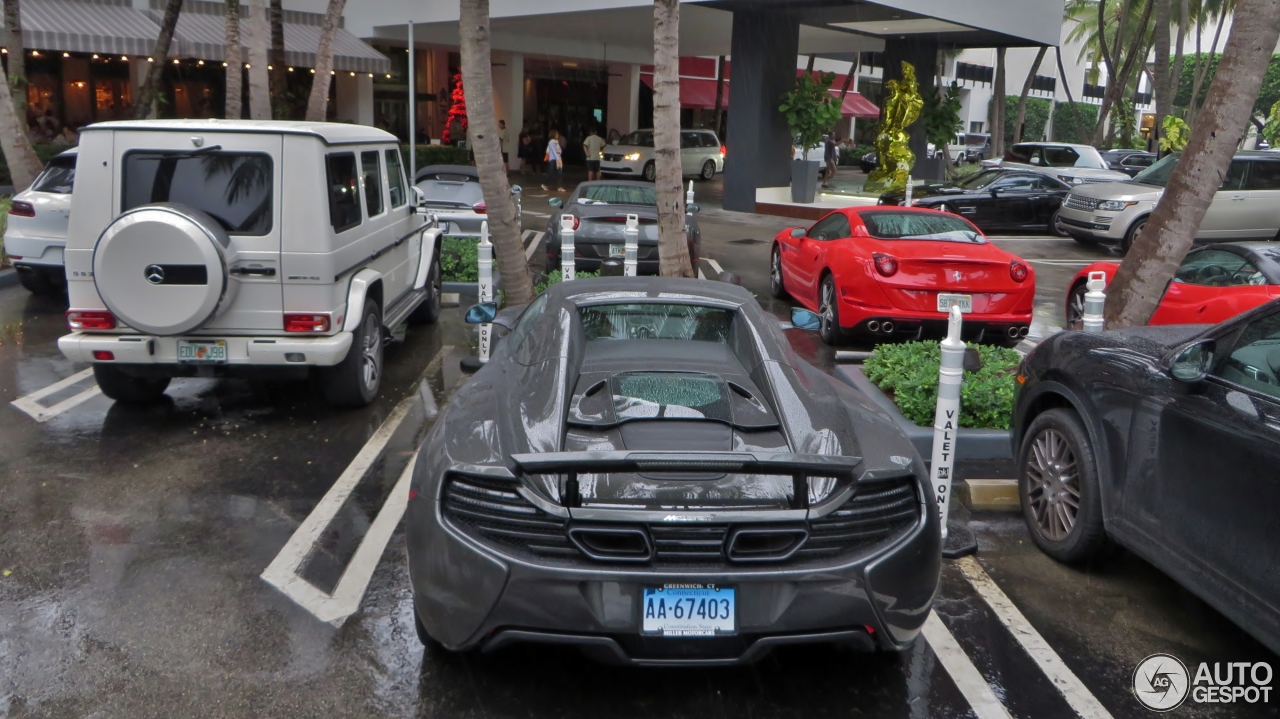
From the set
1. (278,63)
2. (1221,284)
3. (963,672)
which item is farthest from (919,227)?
(278,63)

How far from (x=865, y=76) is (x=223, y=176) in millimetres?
54377

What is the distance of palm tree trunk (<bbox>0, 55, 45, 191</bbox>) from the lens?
14094mm

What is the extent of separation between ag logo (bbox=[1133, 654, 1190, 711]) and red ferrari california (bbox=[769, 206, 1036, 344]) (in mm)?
5395

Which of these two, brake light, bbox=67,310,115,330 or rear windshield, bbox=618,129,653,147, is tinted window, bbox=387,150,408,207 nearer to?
brake light, bbox=67,310,115,330

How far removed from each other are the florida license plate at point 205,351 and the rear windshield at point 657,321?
3.17 meters

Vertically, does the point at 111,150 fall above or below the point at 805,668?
above

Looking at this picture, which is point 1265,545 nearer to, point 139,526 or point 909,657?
point 909,657

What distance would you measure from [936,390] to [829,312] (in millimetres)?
3308

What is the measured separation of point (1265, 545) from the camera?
3.79m

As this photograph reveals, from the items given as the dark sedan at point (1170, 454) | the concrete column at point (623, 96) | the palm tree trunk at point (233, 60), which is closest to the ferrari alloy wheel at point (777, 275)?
the dark sedan at point (1170, 454)

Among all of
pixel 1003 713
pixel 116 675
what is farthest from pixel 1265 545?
pixel 116 675

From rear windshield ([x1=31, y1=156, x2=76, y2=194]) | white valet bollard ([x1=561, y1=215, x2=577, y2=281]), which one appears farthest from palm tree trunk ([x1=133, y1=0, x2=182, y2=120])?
white valet bollard ([x1=561, y1=215, x2=577, y2=281])

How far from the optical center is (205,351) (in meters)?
6.93

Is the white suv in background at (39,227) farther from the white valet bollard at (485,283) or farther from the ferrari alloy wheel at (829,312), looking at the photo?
the ferrari alloy wheel at (829,312)
